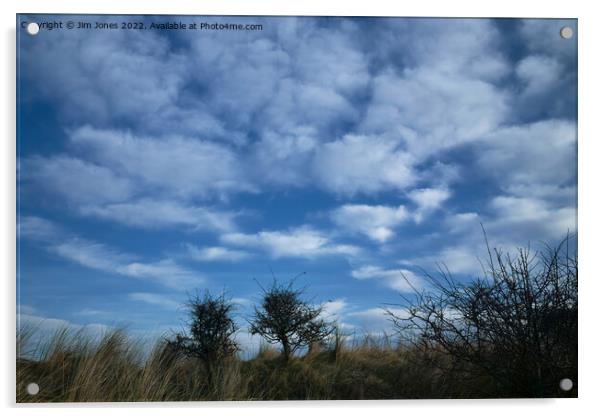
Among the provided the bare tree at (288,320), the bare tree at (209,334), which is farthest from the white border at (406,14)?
the bare tree at (288,320)

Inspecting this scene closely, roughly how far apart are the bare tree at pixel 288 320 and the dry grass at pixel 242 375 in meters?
0.11

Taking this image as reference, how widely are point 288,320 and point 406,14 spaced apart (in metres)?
2.65

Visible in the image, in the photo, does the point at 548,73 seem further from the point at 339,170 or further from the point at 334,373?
the point at 334,373

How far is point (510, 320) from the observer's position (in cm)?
479

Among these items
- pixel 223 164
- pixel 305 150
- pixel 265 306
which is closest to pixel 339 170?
pixel 305 150

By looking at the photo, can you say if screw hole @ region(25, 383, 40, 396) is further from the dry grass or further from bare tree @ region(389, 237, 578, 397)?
bare tree @ region(389, 237, 578, 397)

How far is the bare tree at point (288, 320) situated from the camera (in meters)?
4.76

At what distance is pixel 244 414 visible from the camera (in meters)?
4.71

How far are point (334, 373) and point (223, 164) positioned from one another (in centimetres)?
189

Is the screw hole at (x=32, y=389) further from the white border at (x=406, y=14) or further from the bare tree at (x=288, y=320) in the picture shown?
the bare tree at (x=288, y=320)

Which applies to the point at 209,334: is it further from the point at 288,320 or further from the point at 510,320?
the point at 510,320

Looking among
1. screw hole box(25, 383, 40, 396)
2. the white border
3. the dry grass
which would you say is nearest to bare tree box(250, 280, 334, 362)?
the dry grass

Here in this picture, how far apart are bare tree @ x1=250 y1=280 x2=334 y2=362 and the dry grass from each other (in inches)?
4.5
